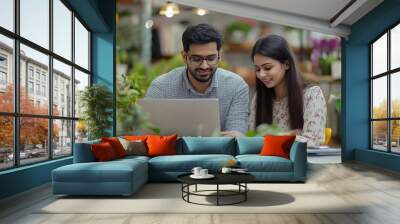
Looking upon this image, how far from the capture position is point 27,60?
5742mm

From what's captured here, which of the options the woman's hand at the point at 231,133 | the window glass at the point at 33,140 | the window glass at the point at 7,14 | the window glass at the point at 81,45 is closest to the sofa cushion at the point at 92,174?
the window glass at the point at 33,140

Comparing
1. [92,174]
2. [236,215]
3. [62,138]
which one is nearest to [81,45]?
[62,138]

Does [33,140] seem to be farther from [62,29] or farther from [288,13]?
[288,13]

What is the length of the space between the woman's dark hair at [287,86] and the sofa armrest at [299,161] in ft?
10.4

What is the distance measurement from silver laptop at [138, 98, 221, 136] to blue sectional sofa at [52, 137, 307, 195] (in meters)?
0.99

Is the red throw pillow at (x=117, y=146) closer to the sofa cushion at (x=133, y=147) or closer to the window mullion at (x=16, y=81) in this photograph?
the sofa cushion at (x=133, y=147)

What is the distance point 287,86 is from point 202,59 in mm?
1963

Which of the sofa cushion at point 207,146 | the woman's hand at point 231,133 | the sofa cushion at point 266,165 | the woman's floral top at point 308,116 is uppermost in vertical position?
the woman's floral top at point 308,116

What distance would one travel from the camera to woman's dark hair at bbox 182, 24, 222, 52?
373 inches

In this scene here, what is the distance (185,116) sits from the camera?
26.7 ft

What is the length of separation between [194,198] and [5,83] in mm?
2605

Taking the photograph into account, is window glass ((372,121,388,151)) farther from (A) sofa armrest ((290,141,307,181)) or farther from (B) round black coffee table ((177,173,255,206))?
(B) round black coffee table ((177,173,255,206))

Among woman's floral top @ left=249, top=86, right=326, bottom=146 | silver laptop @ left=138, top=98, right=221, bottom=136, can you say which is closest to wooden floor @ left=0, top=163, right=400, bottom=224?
silver laptop @ left=138, top=98, right=221, bottom=136

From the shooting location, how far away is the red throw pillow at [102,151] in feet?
18.8
